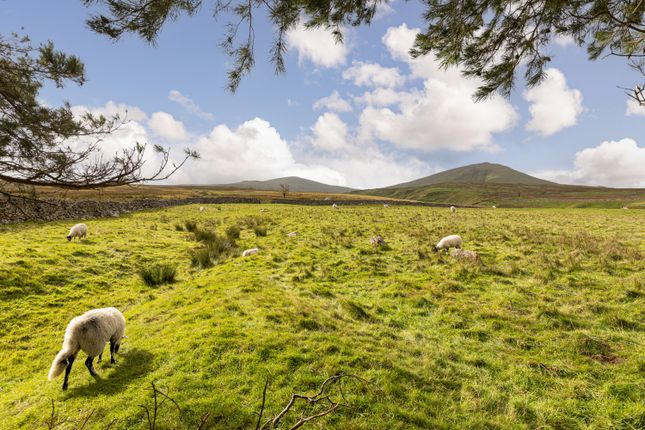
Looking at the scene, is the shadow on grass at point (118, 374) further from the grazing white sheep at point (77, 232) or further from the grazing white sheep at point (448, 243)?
the grazing white sheep at point (77, 232)

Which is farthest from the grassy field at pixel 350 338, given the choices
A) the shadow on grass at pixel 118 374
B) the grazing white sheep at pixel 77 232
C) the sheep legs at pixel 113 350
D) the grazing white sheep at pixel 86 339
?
the grazing white sheep at pixel 77 232

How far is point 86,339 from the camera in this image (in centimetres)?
611

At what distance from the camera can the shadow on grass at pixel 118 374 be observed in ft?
18.3

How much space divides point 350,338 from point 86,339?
5.52m

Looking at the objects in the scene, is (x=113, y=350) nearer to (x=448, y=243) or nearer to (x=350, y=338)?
(x=350, y=338)

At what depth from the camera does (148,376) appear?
578 centimetres

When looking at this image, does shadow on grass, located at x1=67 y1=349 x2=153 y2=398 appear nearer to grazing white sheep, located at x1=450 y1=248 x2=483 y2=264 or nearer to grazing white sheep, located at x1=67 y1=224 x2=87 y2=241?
grazing white sheep, located at x1=450 y1=248 x2=483 y2=264

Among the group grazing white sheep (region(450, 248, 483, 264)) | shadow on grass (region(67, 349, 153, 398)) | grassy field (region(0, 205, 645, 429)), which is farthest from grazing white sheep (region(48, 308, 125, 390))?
grazing white sheep (region(450, 248, 483, 264))

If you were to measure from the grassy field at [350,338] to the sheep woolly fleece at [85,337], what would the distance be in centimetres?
48

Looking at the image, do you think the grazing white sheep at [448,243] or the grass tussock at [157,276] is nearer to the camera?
the grass tussock at [157,276]

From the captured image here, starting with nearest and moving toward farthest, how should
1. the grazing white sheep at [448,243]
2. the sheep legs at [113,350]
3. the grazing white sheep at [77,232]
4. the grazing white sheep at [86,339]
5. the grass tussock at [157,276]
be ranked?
the grazing white sheep at [86,339]
the sheep legs at [113,350]
the grass tussock at [157,276]
the grazing white sheep at [448,243]
the grazing white sheep at [77,232]

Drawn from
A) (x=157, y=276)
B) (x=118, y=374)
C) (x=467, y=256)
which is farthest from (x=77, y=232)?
(x=467, y=256)

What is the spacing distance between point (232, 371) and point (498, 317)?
6978 mm

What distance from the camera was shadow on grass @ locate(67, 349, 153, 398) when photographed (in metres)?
5.59
